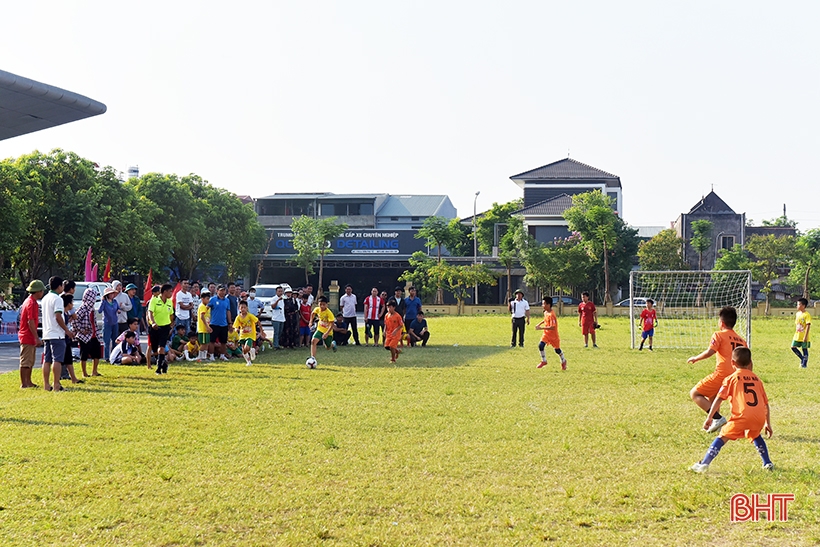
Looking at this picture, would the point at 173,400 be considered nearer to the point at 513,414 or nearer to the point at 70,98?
the point at 513,414

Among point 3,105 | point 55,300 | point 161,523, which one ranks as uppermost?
point 3,105

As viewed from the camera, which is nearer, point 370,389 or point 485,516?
point 485,516

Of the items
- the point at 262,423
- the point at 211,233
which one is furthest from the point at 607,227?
the point at 262,423

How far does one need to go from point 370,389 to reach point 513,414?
3.08 metres

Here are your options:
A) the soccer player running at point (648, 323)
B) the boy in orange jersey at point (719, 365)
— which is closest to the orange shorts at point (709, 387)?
the boy in orange jersey at point (719, 365)

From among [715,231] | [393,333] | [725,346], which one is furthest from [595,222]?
[725,346]

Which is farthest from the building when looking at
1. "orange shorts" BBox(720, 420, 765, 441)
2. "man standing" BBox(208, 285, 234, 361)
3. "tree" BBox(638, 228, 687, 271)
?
"orange shorts" BBox(720, 420, 765, 441)

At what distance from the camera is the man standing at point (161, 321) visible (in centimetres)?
1500

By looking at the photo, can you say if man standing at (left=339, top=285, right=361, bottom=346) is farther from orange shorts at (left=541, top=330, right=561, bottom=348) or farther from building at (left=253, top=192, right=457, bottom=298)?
building at (left=253, top=192, right=457, bottom=298)

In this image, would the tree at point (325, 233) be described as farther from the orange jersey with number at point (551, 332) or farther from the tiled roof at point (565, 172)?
the orange jersey with number at point (551, 332)

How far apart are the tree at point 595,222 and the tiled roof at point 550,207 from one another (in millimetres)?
9316

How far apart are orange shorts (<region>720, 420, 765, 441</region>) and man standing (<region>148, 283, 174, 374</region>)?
34.6 feet

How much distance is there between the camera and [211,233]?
165 ft

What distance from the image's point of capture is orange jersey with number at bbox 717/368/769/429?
6.92 m
